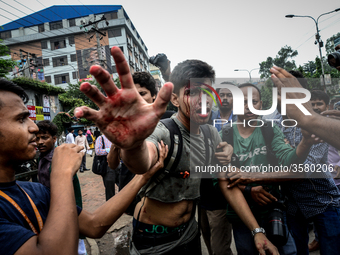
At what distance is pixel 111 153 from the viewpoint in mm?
2389

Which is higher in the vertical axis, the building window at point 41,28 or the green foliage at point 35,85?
the building window at point 41,28

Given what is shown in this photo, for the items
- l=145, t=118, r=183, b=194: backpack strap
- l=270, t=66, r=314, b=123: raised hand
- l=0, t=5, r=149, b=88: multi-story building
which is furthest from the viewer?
l=0, t=5, r=149, b=88: multi-story building

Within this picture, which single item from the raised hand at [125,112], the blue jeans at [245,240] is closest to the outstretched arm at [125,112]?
the raised hand at [125,112]

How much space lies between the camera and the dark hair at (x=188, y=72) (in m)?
1.82

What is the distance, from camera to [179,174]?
5.15 feet

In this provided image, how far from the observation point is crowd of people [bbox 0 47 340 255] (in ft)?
3.16

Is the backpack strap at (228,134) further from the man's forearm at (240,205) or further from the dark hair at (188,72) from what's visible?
the dark hair at (188,72)

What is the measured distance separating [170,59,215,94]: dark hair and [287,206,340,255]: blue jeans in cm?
176

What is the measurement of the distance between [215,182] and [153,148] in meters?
1.09

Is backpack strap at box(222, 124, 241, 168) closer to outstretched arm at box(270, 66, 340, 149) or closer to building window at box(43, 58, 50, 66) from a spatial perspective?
outstretched arm at box(270, 66, 340, 149)

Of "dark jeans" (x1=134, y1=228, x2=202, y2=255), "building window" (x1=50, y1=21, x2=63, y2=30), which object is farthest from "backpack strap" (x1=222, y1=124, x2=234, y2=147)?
"building window" (x1=50, y1=21, x2=63, y2=30)

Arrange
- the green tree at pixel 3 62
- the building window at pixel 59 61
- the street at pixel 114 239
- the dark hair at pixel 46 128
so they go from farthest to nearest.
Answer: the building window at pixel 59 61, the green tree at pixel 3 62, the street at pixel 114 239, the dark hair at pixel 46 128

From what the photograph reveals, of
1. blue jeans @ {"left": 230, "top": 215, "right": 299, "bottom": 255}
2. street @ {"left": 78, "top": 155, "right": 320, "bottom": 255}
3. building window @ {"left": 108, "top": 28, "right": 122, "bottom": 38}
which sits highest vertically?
building window @ {"left": 108, "top": 28, "right": 122, "bottom": 38}

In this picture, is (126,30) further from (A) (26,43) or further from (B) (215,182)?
(B) (215,182)
